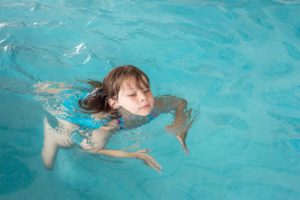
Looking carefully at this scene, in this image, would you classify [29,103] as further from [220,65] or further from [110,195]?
[220,65]

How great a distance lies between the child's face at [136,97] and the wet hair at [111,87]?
25 mm

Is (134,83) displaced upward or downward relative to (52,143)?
upward

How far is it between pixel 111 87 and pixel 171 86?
1119 millimetres

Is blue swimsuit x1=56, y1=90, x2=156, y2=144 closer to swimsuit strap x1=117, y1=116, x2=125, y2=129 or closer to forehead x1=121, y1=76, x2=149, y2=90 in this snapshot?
swimsuit strap x1=117, y1=116, x2=125, y2=129

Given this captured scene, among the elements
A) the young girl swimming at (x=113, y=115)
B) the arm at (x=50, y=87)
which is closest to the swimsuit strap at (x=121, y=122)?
the young girl swimming at (x=113, y=115)

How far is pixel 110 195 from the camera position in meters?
2.88

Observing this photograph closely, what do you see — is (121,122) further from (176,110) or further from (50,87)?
(50,87)

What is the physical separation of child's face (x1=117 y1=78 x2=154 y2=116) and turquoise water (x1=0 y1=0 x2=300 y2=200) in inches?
18.7

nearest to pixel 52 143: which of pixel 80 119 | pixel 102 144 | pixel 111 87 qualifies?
pixel 80 119

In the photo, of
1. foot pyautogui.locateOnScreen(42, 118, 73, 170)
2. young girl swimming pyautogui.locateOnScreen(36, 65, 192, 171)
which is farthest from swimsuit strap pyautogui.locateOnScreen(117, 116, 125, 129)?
foot pyautogui.locateOnScreen(42, 118, 73, 170)

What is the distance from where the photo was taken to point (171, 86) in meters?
3.99

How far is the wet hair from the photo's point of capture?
287cm

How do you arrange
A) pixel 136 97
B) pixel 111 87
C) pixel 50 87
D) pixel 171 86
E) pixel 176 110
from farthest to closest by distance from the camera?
pixel 171 86
pixel 50 87
pixel 176 110
pixel 111 87
pixel 136 97

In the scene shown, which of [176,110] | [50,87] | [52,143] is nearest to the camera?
[52,143]
